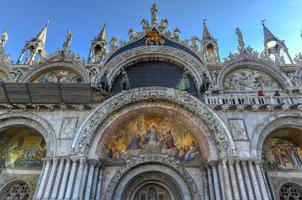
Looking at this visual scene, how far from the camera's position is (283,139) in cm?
1101

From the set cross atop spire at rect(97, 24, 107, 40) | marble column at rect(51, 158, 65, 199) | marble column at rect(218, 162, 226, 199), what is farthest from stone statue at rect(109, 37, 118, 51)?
marble column at rect(218, 162, 226, 199)

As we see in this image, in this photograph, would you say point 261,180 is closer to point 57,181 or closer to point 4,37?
point 57,181

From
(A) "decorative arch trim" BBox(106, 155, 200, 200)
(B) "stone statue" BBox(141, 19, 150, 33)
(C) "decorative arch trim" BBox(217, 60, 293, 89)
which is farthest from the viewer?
(B) "stone statue" BBox(141, 19, 150, 33)

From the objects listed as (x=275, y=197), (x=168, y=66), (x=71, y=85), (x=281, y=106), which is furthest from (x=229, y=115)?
(x=71, y=85)

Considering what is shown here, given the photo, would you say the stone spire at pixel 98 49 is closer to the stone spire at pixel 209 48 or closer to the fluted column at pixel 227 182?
the stone spire at pixel 209 48

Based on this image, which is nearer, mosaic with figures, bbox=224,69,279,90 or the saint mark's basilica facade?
the saint mark's basilica facade

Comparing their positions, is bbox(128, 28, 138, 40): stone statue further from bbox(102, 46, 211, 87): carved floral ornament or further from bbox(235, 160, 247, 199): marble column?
bbox(235, 160, 247, 199): marble column

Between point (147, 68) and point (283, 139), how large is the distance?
26.2 ft

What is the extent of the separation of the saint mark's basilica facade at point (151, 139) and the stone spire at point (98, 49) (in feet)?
5.84

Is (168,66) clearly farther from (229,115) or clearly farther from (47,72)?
(47,72)

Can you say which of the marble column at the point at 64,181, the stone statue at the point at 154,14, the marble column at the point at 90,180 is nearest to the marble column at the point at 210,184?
the marble column at the point at 90,180

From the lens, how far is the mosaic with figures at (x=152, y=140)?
1033cm

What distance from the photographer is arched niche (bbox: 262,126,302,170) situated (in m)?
10.2

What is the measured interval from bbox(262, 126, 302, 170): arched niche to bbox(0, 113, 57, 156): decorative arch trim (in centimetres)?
923
